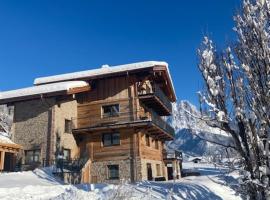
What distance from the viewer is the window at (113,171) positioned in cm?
2442

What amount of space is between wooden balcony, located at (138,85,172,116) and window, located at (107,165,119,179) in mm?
5736

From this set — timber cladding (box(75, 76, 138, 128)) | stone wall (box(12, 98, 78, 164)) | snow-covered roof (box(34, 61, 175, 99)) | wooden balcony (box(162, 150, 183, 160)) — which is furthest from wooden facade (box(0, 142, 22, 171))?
wooden balcony (box(162, 150, 183, 160))

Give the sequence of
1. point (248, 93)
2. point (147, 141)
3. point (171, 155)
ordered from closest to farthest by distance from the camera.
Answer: point (248, 93) → point (147, 141) → point (171, 155)

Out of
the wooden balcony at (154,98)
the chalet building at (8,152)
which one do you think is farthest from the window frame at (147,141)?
the chalet building at (8,152)

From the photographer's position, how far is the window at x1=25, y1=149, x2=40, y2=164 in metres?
24.0

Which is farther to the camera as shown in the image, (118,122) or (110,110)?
(110,110)

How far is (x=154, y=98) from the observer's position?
26.1 meters

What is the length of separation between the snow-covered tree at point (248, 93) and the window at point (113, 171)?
16.0 m

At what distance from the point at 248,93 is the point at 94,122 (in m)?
18.0

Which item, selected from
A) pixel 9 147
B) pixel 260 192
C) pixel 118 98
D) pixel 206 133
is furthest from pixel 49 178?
pixel 260 192

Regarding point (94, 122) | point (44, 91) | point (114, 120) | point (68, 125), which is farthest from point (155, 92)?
point (44, 91)

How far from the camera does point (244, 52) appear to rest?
9.35m

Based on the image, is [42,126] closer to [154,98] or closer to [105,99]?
[105,99]

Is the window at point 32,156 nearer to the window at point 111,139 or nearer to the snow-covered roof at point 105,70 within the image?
the window at point 111,139
